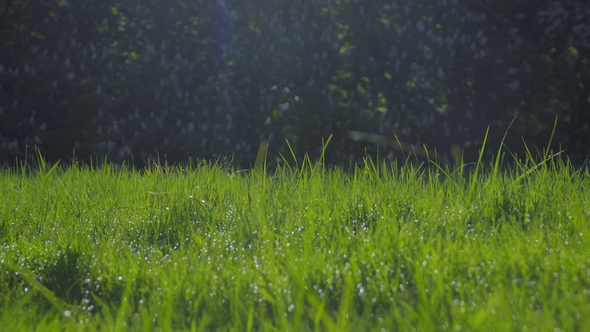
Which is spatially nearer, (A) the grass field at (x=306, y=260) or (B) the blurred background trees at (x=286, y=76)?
(A) the grass field at (x=306, y=260)

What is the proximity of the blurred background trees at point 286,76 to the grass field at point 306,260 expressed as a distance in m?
2.22

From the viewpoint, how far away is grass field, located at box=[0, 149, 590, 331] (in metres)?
1.91

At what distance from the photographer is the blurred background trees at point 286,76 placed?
550cm

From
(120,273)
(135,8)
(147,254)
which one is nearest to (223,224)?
(147,254)

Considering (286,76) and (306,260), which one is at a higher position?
(286,76)

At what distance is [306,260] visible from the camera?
2230 mm

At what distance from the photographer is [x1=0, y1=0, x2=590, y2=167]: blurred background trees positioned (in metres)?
5.50

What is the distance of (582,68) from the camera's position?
5430 mm

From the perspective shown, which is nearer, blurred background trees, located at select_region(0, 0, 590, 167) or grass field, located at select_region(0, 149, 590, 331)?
grass field, located at select_region(0, 149, 590, 331)

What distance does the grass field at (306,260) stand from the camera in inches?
75.2

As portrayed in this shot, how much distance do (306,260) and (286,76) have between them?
12.1ft

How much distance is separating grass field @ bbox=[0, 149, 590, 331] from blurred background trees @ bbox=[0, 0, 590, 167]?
2.22 metres

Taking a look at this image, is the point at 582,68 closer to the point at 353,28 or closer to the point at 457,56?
the point at 457,56

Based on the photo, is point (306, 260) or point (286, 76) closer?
point (306, 260)
